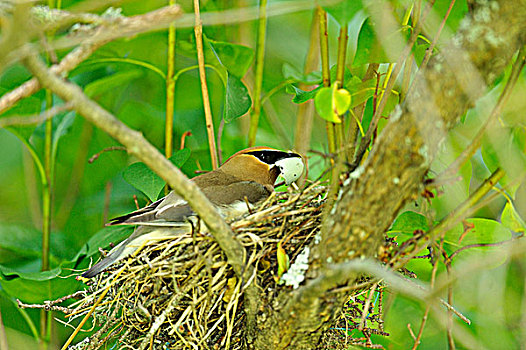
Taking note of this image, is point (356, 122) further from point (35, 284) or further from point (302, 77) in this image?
point (35, 284)

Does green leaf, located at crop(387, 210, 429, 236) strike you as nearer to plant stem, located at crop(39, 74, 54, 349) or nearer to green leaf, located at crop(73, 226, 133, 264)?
green leaf, located at crop(73, 226, 133, 264)

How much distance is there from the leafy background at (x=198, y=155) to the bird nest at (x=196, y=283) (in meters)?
0.25

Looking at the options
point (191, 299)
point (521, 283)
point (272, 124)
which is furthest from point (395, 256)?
point (272, 124)

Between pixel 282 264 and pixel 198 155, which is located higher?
pixel 198 155

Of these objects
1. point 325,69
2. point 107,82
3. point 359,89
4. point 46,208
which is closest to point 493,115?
point 359,89

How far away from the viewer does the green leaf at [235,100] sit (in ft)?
5.08

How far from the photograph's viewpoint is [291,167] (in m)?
1.64

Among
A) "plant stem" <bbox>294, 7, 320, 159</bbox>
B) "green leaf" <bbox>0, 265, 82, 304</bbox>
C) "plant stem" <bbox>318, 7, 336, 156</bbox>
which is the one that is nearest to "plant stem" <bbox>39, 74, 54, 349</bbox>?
"green leaf" <bbox>0, 265, 82, 304</bbox>

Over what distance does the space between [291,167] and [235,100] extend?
0.85ft

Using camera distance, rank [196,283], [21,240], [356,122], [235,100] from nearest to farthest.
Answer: [196,283] → [356,122] → [235,100] → [21,240]

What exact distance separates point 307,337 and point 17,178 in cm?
185

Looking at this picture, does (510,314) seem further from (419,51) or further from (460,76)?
(460,76)

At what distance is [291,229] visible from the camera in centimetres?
128

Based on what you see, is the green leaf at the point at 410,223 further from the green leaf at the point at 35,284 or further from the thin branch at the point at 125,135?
the green leaf at the point at 35,284
